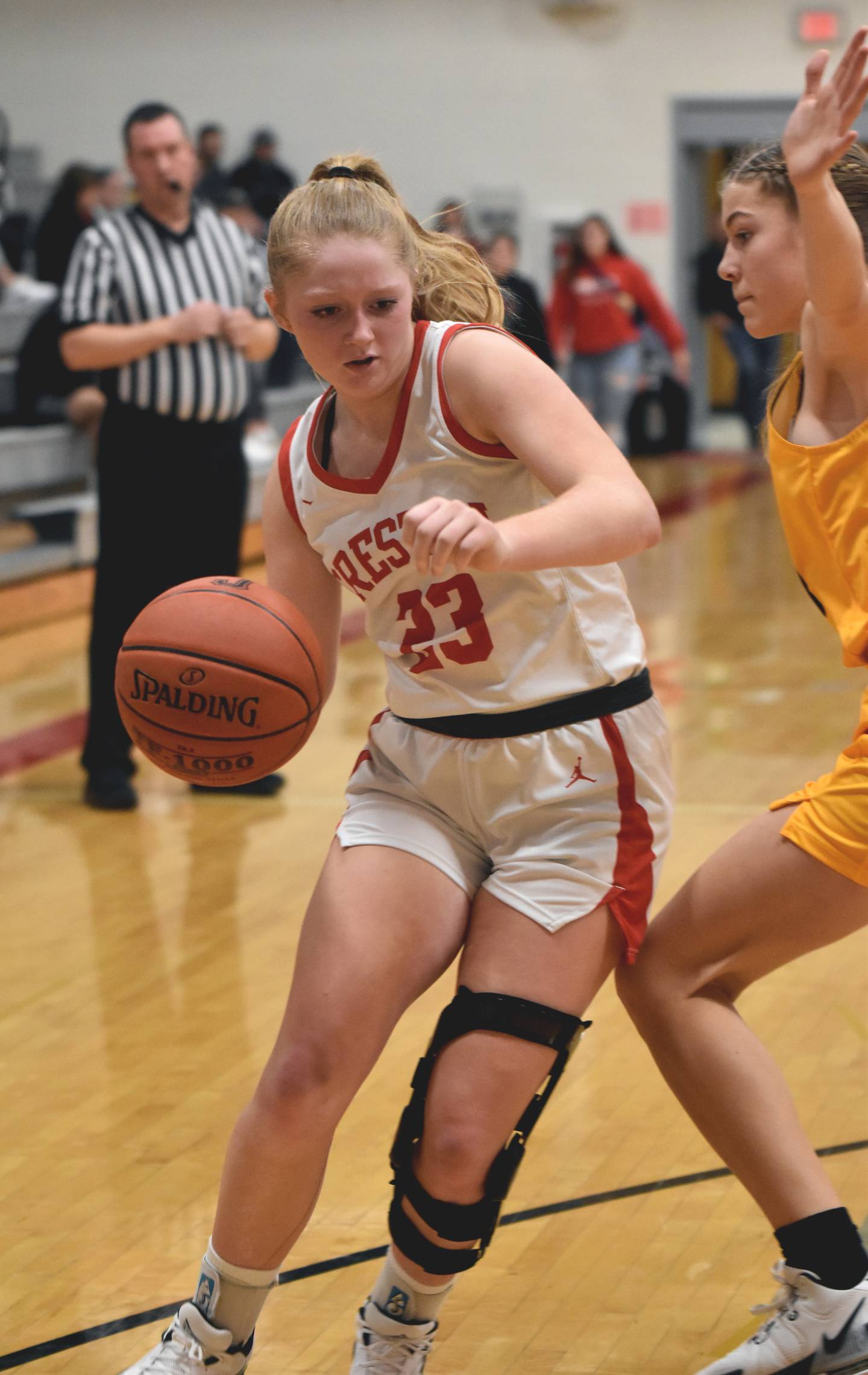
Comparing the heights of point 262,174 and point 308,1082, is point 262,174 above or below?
above

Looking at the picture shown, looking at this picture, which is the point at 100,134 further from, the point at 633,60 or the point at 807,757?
the point at 807,757

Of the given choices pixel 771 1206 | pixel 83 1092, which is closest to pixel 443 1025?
pixel 771 1206

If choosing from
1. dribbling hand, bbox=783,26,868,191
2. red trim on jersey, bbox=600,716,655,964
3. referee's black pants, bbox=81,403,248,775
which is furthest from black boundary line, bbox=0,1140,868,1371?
referee's black pants, bbox=81,403,248,775

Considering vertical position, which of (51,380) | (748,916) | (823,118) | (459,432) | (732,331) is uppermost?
(823,118)

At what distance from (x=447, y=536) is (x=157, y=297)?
3484 mm

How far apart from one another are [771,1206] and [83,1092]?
1.50 meters

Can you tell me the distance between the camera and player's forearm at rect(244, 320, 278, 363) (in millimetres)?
5156

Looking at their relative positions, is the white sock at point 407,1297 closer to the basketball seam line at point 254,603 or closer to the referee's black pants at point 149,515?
the basketball seam line at point 254,603

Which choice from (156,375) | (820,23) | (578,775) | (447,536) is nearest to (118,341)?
(156,375)

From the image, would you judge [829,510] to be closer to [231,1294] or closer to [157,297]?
[231,1294]

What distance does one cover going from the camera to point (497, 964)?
208cm

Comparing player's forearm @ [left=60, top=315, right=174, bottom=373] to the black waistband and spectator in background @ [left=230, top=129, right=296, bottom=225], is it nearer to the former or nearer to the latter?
the black waistband

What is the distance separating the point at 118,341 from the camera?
4.96 m

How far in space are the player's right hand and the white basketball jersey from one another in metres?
2.88
